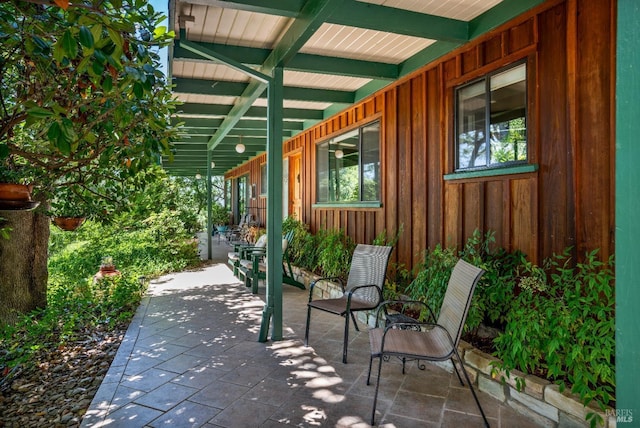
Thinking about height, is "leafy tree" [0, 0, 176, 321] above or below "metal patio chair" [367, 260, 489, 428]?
above

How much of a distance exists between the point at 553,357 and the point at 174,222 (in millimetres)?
7430

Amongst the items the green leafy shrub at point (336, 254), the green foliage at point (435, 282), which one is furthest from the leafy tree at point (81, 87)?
the green leafy shrub at point (336, 254)

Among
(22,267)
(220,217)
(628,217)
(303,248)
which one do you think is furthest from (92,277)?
(220,217)

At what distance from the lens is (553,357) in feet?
6.71

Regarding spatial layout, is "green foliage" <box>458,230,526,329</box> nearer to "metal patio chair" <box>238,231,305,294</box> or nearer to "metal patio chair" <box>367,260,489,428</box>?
"metal patio chair" <box>367,260,489,428</box>

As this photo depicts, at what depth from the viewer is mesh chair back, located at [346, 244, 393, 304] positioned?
345 cm

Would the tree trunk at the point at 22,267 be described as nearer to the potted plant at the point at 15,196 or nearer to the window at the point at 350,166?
the potted plant at the point at 15,196

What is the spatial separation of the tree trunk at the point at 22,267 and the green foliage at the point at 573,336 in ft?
14.7

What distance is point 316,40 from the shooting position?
11.9ft

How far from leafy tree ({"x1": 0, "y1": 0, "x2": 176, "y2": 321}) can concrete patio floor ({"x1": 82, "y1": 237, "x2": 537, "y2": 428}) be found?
1388 mm

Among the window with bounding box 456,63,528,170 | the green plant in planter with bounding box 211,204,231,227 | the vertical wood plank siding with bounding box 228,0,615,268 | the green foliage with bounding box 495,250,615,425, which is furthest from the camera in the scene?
the green plant in planter with bounding box 211,204,231,227

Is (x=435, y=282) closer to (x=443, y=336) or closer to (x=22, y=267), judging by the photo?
(x=443, y=336)

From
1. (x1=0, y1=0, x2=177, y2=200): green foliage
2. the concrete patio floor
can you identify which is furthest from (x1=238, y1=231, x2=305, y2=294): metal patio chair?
(x1=0, y1=0, x2=177, y2=200): green foliage

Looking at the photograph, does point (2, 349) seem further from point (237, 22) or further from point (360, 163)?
point (360, 163)
